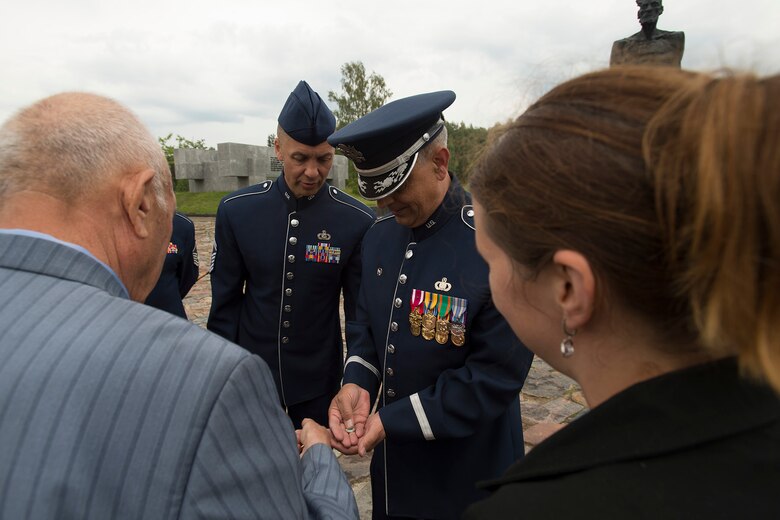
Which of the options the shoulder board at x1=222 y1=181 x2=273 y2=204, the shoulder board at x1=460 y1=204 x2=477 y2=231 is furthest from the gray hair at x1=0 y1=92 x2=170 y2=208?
the shoulder board at x1=222 y1=181 x2=273 y2=204

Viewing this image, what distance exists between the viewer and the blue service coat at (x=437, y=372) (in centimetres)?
188

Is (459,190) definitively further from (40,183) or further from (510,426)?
(40,183)

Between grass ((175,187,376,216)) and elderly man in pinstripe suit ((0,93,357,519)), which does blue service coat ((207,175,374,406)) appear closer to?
elderly man in pinstripe suit ((0,93,357,519))

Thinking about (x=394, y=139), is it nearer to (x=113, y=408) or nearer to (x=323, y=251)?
(x=323, y=251)

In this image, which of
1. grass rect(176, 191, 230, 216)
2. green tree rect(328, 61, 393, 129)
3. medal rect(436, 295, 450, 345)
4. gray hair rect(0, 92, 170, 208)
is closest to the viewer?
gray hair rect(0, 92, 170, 208)

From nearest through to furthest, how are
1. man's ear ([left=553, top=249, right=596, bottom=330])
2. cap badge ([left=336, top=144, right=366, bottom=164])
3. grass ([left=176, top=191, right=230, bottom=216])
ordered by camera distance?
man's ear ([left=553, top=249, right=596, bottom=330]) → cap badge ([left=336, top=144, right=366, bottom=164]) → grass ([left=176, top=191, right=230, bottom=216])

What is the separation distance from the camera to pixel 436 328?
201 centimetres

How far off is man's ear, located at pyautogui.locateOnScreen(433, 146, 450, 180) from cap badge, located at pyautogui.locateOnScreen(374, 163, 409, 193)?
129 millimetres

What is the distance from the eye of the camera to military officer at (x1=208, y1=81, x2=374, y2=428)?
2.95 meters

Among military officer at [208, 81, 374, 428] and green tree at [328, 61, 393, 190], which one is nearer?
military officer at [208, 81, 374, 428]

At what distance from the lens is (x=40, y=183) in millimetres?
1087

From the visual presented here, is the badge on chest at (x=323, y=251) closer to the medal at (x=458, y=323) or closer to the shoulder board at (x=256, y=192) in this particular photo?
the shoulder board at (x=256, y=192)

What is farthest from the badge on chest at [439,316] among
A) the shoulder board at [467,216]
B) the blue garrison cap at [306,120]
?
the blue garrison cap at [306,120]

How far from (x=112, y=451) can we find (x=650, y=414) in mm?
835
